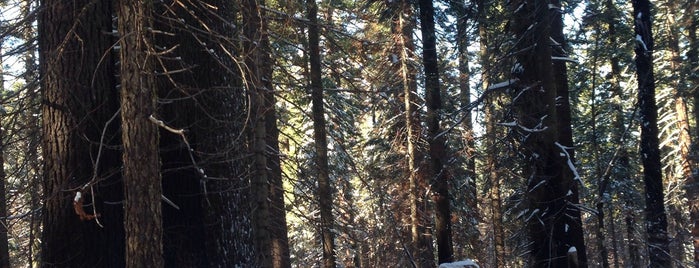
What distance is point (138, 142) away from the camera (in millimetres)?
4109

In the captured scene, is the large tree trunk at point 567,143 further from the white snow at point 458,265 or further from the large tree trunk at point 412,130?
the large tree trunk at point 412,130

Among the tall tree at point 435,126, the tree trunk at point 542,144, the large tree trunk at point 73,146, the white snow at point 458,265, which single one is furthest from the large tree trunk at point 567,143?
the large tree trunk at point 73,146

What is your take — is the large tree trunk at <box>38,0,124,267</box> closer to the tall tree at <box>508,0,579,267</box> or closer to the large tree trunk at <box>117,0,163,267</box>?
the large tree trunk at <box>117,0,163,267</box>

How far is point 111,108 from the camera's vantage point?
17.6 feet

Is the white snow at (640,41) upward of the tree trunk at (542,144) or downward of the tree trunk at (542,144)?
upward

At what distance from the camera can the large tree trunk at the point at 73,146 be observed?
204 inches

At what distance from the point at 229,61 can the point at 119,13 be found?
166 cm

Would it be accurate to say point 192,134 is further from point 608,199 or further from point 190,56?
point 608,199

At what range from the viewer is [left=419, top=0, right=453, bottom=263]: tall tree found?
46.5ft

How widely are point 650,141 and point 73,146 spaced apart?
39.3 feet

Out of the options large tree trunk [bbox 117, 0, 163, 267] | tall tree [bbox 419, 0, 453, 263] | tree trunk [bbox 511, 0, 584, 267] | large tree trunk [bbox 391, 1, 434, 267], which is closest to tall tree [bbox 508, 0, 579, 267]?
tree trunk [bbox 511, 0, 584, 267]

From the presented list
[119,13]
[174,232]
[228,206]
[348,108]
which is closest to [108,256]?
[174,232]

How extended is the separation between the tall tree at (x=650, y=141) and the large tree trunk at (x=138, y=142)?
1098 cm

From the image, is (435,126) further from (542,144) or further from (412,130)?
(542,144)
